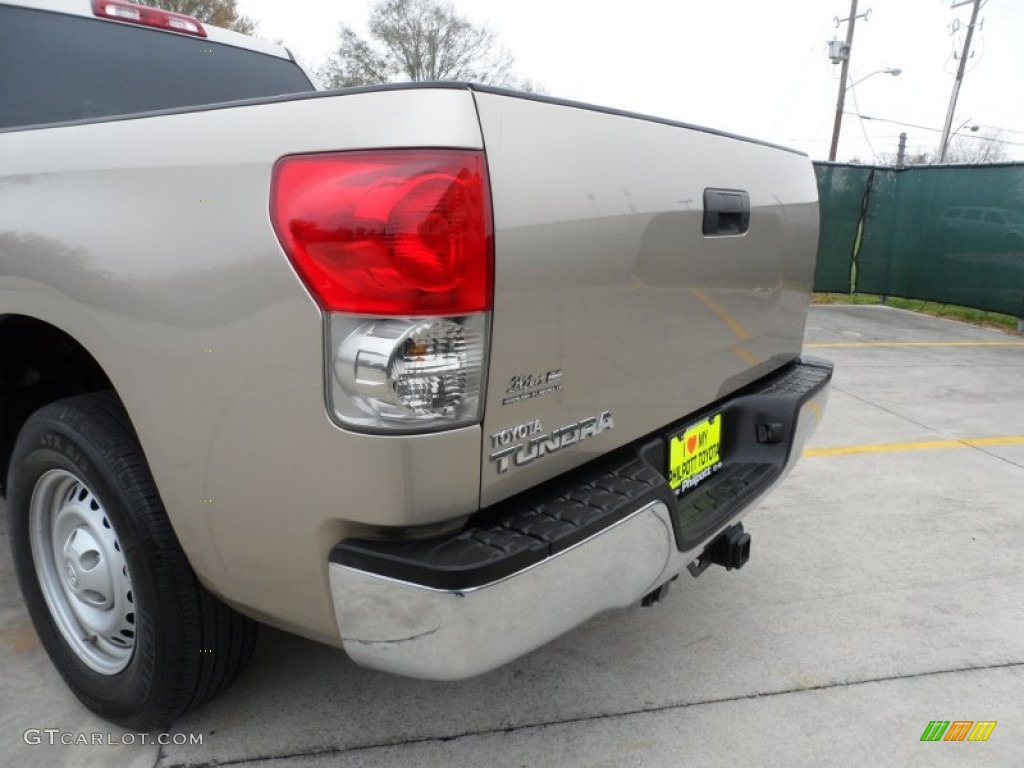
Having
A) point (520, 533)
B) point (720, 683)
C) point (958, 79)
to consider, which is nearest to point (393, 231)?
point (520, 533)

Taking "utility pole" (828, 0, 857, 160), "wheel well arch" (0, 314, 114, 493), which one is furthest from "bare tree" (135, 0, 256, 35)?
"wheel well arch" (0, 314, 114, 493)

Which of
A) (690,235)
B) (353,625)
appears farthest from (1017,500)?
(353,625)

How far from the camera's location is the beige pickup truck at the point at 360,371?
1420 millimetres

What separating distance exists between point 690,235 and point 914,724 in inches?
63.1

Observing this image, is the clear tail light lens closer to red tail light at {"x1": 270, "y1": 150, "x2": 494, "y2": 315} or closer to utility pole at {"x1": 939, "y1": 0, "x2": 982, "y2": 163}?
red tail light at {"x1": 270, "y1": 150, "x2": 494, "y2": 315}

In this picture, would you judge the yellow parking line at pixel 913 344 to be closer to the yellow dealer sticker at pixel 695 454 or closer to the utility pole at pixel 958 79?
the yellow dealer sticker at pixel 695 454

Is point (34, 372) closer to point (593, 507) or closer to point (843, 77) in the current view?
point (593, 507)

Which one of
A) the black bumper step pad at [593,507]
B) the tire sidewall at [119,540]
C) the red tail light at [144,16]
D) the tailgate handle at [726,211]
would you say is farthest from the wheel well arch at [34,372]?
the tailgate handle at [726,211]

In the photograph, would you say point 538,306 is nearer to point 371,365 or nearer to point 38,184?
point 371,365

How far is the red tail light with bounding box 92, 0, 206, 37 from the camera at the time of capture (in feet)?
9.79

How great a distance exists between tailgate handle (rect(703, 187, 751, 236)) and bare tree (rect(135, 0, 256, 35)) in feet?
92.0

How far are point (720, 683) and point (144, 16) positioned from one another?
328 cm

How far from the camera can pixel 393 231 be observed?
141 cm

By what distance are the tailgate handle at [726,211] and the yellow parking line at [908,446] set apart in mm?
2777
